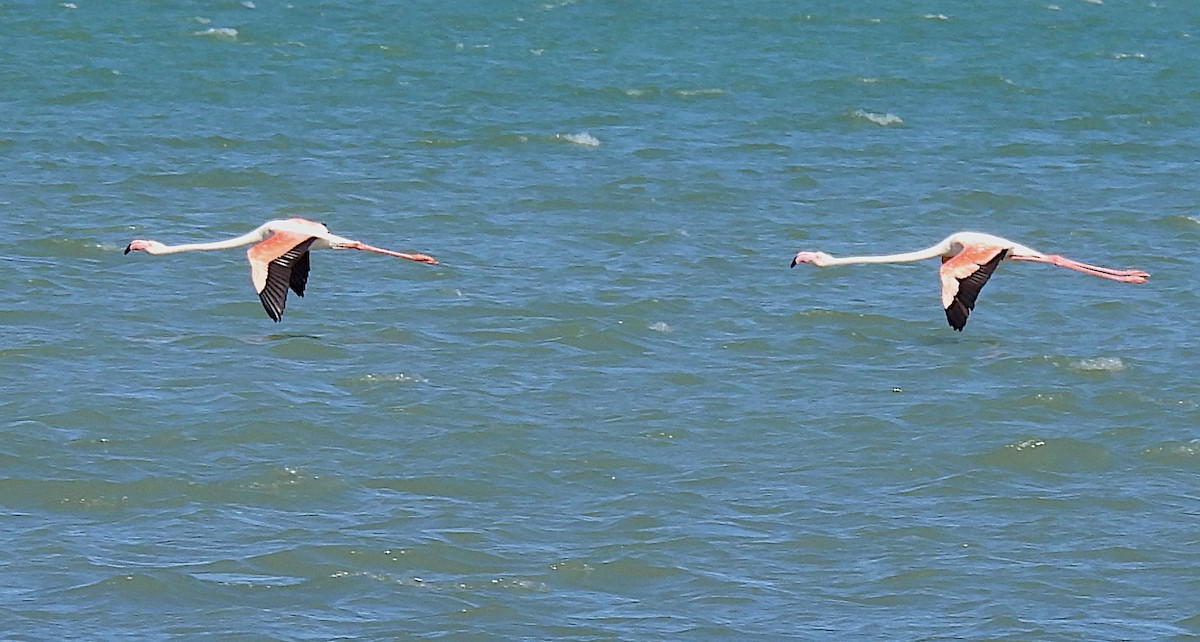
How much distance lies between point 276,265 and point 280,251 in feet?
0.57

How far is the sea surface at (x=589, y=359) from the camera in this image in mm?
16812

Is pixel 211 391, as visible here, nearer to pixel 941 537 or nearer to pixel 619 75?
pixel 941 537

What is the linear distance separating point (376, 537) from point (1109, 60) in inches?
1105

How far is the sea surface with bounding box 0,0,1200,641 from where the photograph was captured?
16.8 m

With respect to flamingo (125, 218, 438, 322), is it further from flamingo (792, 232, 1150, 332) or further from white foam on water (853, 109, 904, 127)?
white foam on water (853, 109, 904, 127)

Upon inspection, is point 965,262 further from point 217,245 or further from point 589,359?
point 217,245

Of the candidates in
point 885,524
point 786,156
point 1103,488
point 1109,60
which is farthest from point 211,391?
point 1109,60

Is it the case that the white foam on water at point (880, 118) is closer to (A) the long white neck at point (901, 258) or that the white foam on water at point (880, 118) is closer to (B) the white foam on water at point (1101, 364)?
(B) the white foam on water at point (1101, 364)

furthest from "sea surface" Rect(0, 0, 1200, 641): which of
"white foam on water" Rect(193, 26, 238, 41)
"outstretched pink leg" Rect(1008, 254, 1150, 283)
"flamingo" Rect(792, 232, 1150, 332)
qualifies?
"white foam on water" Rect(193, 26, 238, 41)

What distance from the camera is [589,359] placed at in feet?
74.2

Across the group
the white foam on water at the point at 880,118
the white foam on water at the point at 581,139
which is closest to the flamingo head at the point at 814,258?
the white foam on water at the point at 581,139

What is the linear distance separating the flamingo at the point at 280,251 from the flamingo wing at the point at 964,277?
172 inches

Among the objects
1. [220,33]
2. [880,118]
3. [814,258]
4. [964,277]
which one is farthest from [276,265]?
[220,33]

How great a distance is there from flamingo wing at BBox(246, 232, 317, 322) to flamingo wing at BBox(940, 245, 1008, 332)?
534cm
